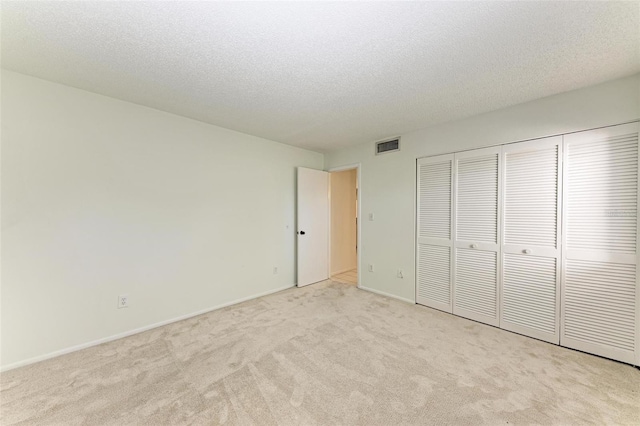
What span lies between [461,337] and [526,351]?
50cm

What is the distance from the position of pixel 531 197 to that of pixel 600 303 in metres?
1.05

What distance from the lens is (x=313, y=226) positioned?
4.16 m

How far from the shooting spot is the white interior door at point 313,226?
13.0 feet

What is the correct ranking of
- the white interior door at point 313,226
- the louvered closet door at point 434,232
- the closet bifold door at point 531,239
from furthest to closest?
1. the white interior door at point 313,226
2. the louvered closet door at point 434,232
3. the closet bifold door at point 531,239

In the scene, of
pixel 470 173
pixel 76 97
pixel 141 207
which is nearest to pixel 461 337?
pixel 470 173

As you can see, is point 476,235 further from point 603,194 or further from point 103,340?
point 103,340

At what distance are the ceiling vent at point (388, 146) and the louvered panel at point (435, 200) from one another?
0.50m

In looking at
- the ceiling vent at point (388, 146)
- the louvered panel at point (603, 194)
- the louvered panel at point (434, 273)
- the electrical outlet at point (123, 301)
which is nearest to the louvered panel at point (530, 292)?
the louvered panel at point (603, 194)

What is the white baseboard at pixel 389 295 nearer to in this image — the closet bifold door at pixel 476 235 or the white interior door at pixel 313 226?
the closet bifold door at pixel 476 235

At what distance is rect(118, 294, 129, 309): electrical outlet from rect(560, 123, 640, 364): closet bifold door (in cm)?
426

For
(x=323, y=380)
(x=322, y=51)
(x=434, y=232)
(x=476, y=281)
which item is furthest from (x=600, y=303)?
(x=322, y=51)

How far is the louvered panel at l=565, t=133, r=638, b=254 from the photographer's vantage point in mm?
1910

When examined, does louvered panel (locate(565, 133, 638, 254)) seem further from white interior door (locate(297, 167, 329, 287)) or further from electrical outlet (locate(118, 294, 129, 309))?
electrical outlet (locate(118, 294, 129, 309))

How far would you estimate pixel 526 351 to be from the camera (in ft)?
6.86
